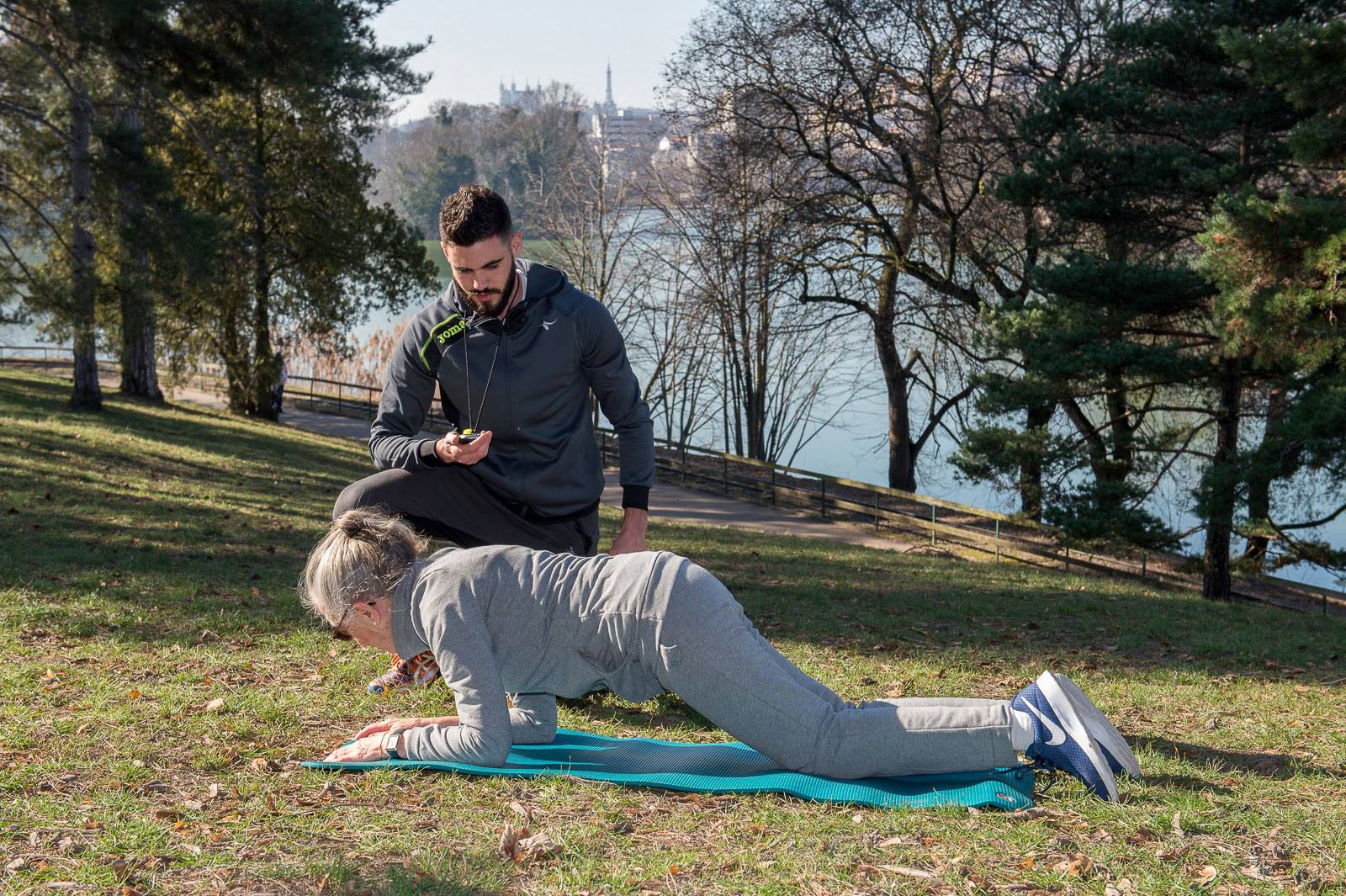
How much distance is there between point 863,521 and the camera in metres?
21.9

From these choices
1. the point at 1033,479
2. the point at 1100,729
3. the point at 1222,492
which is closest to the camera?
the point at 1100,729

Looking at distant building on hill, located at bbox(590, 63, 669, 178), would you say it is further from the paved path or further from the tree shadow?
the tree shadow

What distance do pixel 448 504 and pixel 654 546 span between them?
917 centimetres

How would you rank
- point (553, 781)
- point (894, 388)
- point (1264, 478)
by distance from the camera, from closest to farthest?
point (553, 781)
point (1264, 478)
point (894, 388)

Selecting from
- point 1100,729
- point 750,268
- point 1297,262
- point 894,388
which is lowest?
point 1100,729

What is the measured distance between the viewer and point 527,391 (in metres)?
5.04

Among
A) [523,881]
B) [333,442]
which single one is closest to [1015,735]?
[523,881]

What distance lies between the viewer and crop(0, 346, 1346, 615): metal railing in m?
17.5

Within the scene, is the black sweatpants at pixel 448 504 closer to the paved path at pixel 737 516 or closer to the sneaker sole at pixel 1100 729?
the sneaker sole at pixel 1100 729

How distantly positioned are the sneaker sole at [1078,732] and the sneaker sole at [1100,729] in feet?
0.12

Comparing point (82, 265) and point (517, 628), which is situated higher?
point (82, 265)

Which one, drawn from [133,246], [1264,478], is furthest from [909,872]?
[133,246]

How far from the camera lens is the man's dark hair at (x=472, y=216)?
4.58 metres

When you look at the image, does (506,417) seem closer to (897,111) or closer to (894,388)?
(897,111)
